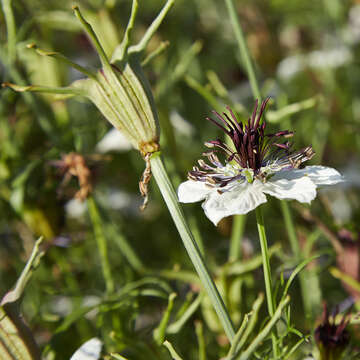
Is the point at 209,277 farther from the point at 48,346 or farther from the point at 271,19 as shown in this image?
the point at 271,19

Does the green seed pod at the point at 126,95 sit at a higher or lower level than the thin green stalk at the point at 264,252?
higher

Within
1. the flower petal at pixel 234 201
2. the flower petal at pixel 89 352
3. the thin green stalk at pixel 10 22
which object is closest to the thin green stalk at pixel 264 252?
the flower petal at pixel 234 201

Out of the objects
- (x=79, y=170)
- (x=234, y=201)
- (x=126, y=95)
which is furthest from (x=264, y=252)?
(x=79, y=170)

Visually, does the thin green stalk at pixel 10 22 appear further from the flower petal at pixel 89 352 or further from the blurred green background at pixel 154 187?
the flower petal at pixel 89 352

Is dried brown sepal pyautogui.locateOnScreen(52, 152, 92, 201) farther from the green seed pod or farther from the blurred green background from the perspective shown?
the green seed pod

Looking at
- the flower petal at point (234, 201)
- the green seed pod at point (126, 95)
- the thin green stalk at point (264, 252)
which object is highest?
the green seed pod at point (126, 95)

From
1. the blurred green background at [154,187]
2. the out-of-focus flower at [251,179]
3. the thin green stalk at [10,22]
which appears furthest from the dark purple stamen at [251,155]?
the thin green stalk at [10,22]

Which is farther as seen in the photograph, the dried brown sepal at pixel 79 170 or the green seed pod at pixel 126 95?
the dried brown sepal at pixel 79 170

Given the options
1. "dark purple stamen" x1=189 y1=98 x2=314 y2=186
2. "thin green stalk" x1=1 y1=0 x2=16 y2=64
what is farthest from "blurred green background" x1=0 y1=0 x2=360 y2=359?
"dark purple stamen" x1=189 y1=98 x2=314 y2=186
